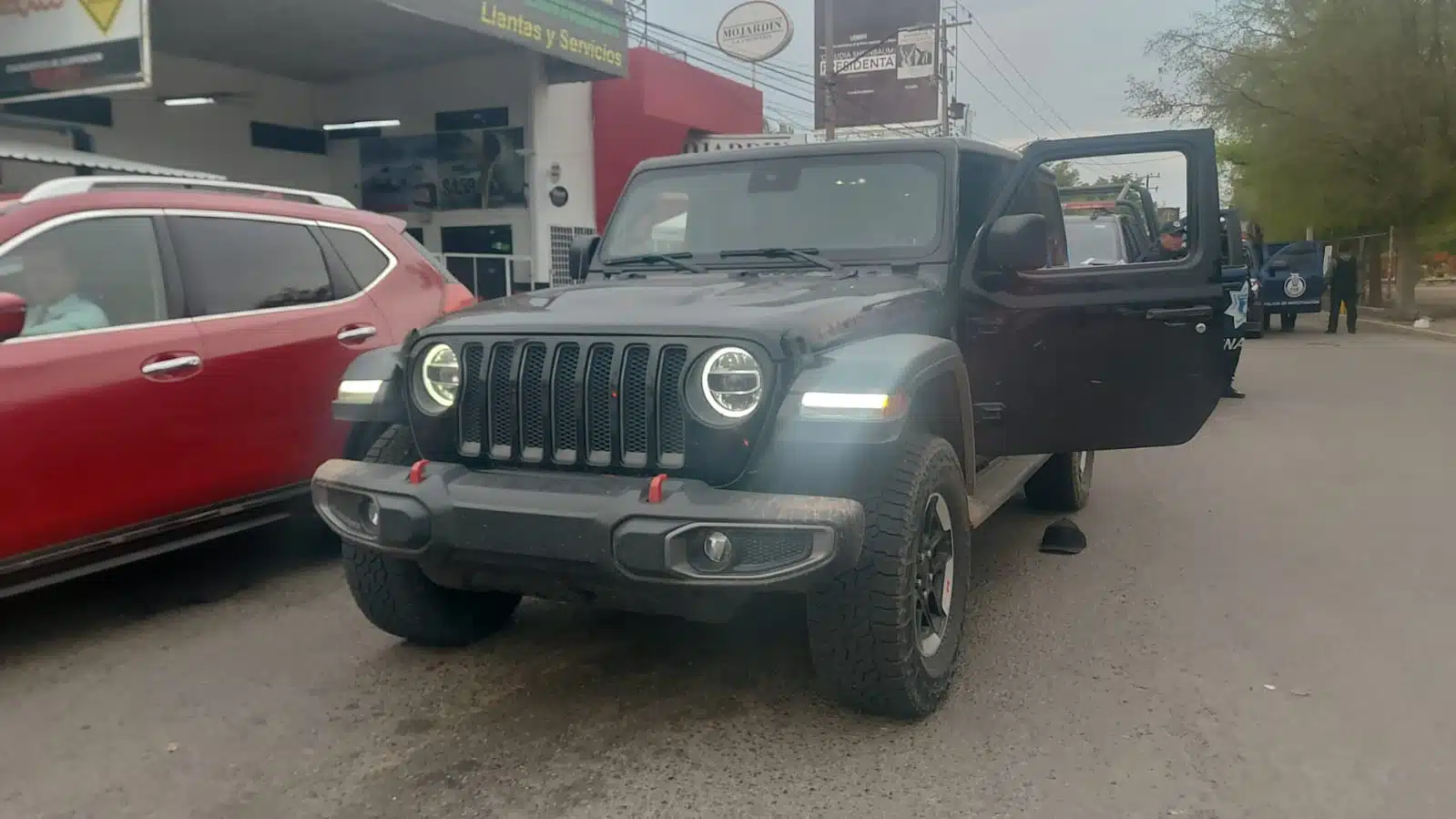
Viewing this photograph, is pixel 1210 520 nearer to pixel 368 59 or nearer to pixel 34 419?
pixel 34 419

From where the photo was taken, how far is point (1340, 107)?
23.6 meters

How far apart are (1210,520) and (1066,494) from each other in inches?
32.3

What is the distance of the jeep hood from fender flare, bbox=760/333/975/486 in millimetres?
104

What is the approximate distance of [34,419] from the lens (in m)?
4.02

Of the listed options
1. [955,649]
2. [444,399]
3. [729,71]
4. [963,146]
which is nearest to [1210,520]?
[963,146]

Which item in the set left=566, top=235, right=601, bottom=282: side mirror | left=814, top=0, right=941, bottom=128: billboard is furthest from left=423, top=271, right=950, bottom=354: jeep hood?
left=814, top=0, right=941, bottom=128: billboard

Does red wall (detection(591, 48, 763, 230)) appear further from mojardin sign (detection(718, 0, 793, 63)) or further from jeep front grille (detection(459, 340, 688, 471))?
jeep front grille (detection(459, 340, 688, 471))

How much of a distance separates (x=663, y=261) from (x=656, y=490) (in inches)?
74.1

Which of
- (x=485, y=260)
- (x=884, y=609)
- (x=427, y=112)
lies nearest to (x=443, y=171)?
(x=427, y=112)

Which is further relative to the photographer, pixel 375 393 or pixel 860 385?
pixel 375 393

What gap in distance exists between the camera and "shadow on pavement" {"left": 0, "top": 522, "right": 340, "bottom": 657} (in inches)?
185

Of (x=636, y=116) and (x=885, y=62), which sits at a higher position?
(x=885, y=62)

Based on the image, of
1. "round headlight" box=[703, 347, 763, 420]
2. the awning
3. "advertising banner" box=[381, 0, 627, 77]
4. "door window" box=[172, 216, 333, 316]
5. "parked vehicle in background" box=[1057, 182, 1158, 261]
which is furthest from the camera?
"advertising banner" box=[381, 0, 627, 77]

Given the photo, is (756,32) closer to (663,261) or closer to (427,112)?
(427,112)
